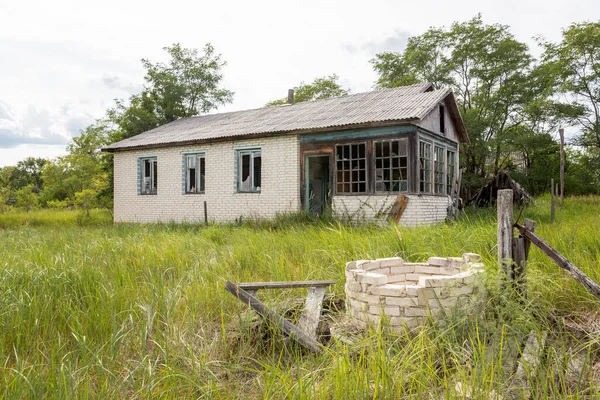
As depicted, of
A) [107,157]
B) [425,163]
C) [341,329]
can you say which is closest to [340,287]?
[341,329]

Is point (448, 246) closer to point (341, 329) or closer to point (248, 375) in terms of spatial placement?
point (341, 329)

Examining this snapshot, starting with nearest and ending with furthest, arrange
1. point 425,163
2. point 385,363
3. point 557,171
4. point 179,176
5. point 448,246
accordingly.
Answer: point 385,363
point 448,246
point 425,163
point 179,176
point 557,171

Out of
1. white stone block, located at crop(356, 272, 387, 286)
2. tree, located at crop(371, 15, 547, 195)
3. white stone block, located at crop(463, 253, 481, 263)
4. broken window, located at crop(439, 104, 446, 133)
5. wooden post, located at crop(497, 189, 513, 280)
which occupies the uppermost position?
tree, located at crop(371, 15, 547, 195)

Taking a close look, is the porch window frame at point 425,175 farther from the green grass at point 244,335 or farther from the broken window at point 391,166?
the green grass at point 244,335

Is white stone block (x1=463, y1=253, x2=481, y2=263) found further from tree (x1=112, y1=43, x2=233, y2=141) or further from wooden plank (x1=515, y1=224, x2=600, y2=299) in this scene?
tree (x1=112, y1=43, x2=233, y2=141)

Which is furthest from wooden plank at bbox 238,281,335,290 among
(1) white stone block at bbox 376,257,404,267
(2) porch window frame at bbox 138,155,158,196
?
(2) porch window frame at bbox 138,155,158,196

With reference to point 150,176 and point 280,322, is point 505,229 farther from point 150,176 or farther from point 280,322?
point 150,176

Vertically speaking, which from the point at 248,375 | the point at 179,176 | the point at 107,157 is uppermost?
the point at 107,157

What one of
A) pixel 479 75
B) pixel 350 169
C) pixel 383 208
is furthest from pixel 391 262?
pixel 479 75

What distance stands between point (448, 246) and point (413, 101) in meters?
7.45

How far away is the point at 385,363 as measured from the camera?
8.14ft

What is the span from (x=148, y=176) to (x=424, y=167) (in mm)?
10074

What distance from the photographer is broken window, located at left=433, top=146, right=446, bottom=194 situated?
12.7 meters

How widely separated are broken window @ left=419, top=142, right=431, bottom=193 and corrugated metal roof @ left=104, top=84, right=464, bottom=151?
1.19 meters
